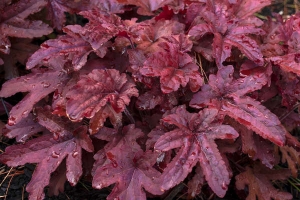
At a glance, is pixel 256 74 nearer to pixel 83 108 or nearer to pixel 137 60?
pixel 137 60

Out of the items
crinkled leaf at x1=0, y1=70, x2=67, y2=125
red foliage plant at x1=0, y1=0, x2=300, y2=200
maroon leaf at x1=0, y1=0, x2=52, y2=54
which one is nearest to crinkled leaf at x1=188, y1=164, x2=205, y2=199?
red foliage plant at x1=0, y1=0, x2=300, y2=200

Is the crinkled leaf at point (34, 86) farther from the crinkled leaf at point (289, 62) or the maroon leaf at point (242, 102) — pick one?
the crinkled leaf at point (289, 62)

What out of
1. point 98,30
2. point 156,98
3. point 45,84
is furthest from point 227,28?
point 45,84

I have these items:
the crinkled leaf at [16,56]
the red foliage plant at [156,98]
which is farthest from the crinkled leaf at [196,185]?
the crinkled leaf at [16,56]

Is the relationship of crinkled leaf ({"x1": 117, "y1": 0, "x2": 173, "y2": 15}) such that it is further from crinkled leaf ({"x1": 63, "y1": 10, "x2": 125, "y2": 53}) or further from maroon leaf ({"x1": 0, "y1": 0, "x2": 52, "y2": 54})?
maroon leaf ({"x1": 0, "y1": 0, "x2": 52, "y2": 54})

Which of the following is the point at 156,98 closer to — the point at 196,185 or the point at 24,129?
the point at 196,185

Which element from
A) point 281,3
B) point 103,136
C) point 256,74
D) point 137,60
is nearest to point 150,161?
point 103,136

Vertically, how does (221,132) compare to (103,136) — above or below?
above
